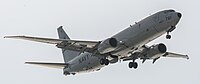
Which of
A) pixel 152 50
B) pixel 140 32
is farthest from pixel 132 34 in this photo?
pixel 152 50

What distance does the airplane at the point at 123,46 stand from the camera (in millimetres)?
61344

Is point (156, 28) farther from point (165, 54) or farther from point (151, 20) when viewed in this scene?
point (165, 54)

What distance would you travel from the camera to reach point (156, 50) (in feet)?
223

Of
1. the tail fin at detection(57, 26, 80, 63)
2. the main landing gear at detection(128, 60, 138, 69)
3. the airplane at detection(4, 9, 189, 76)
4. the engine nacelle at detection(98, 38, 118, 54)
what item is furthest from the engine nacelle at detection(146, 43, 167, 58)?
the tail fin at detection(57, 26, 80, 63)

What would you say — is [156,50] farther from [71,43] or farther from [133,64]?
[71,43]

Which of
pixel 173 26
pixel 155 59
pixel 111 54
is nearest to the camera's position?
pixel 173 26

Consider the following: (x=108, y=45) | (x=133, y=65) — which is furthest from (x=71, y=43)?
(x=133, y=65)

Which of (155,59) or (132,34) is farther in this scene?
(155,59)

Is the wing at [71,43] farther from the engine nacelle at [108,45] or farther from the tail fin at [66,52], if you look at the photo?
the tail fin at [66,52]

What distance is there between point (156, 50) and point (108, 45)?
7.36 m

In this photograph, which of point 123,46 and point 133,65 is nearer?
point 123,46

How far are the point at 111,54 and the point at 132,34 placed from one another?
13.1ft

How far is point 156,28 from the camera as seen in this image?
61.2m

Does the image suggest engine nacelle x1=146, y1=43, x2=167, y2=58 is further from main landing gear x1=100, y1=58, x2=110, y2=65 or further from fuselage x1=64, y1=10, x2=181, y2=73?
main landing gear x1=100, y1=58, x2=110, y2=65
